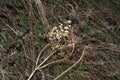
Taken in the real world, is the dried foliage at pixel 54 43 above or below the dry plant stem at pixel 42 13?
below

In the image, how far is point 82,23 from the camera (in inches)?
96.6

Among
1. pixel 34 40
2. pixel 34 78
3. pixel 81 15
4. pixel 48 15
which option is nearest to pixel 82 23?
pixel 81 15

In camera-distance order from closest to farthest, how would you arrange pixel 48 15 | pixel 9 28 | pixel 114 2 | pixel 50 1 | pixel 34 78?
1. pixel 34 78
2. pixel 9 28
3. pixel 48 15
4. pixel 50 1
5. pixel 114 2

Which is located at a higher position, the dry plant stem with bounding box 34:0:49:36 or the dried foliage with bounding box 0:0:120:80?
the dry plant stem with bounding box 34:0:49:36

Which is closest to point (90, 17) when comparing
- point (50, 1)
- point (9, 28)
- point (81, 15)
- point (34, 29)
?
point (81, 15)

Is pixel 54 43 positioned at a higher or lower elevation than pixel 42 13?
lower

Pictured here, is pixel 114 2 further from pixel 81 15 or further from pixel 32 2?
pixel 32 2

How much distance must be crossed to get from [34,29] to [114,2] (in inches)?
35.8

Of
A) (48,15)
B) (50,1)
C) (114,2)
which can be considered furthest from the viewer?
(114,2)

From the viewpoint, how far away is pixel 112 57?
2.35 metres

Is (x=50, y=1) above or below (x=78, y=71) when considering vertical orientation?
above

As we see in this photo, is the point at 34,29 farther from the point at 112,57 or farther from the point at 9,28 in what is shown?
the point at 112,57

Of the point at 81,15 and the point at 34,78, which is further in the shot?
the point at 81,15

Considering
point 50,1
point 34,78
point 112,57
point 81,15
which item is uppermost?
point 50,1
